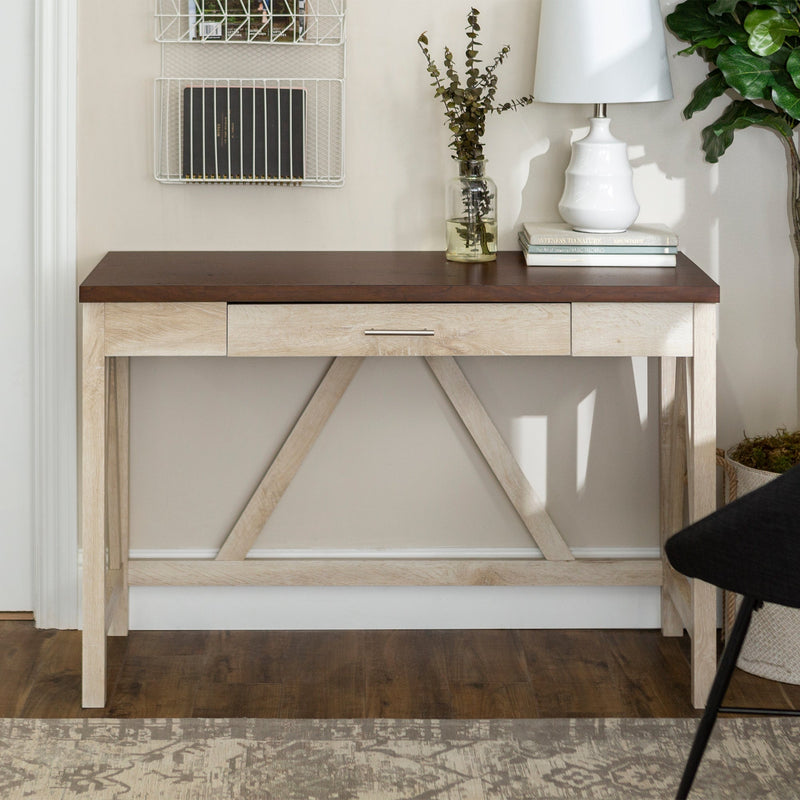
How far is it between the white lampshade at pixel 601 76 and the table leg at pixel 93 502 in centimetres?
103

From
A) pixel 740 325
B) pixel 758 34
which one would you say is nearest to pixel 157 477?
pixel 740 325

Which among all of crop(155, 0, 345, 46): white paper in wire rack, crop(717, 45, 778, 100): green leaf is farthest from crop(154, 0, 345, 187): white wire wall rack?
crop(717, 45, 778, 100): green leaf

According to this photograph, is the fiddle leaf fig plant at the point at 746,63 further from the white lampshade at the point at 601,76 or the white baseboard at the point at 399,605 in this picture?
the white baseboard at the point at 399,605

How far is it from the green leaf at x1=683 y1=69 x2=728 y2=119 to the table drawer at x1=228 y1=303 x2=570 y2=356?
0.63m

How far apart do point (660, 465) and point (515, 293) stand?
748 millimetres

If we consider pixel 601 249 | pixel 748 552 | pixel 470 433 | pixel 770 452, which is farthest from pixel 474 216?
pixel 748 552

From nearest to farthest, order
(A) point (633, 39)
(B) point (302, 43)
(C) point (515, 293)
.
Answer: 1. (C) point (515, 293)
2. (A) point (633, 39)
3. (B) point (302, 43)

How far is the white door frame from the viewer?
250 centimetres

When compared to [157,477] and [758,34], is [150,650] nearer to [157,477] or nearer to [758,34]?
[157,477]

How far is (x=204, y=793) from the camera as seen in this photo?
2.04 m

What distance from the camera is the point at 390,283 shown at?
219 cm

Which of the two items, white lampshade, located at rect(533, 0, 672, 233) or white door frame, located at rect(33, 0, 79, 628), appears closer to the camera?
white lampshade, located at rect(533, 0, 672, 233)

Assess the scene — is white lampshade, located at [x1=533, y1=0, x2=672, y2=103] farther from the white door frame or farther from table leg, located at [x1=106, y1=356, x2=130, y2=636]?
table leg, located at [x1=106, y1=356, x2=130, y2=636]

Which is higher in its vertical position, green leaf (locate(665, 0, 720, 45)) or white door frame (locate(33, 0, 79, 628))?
green leaf (locate(665, 0, 720, 45))
